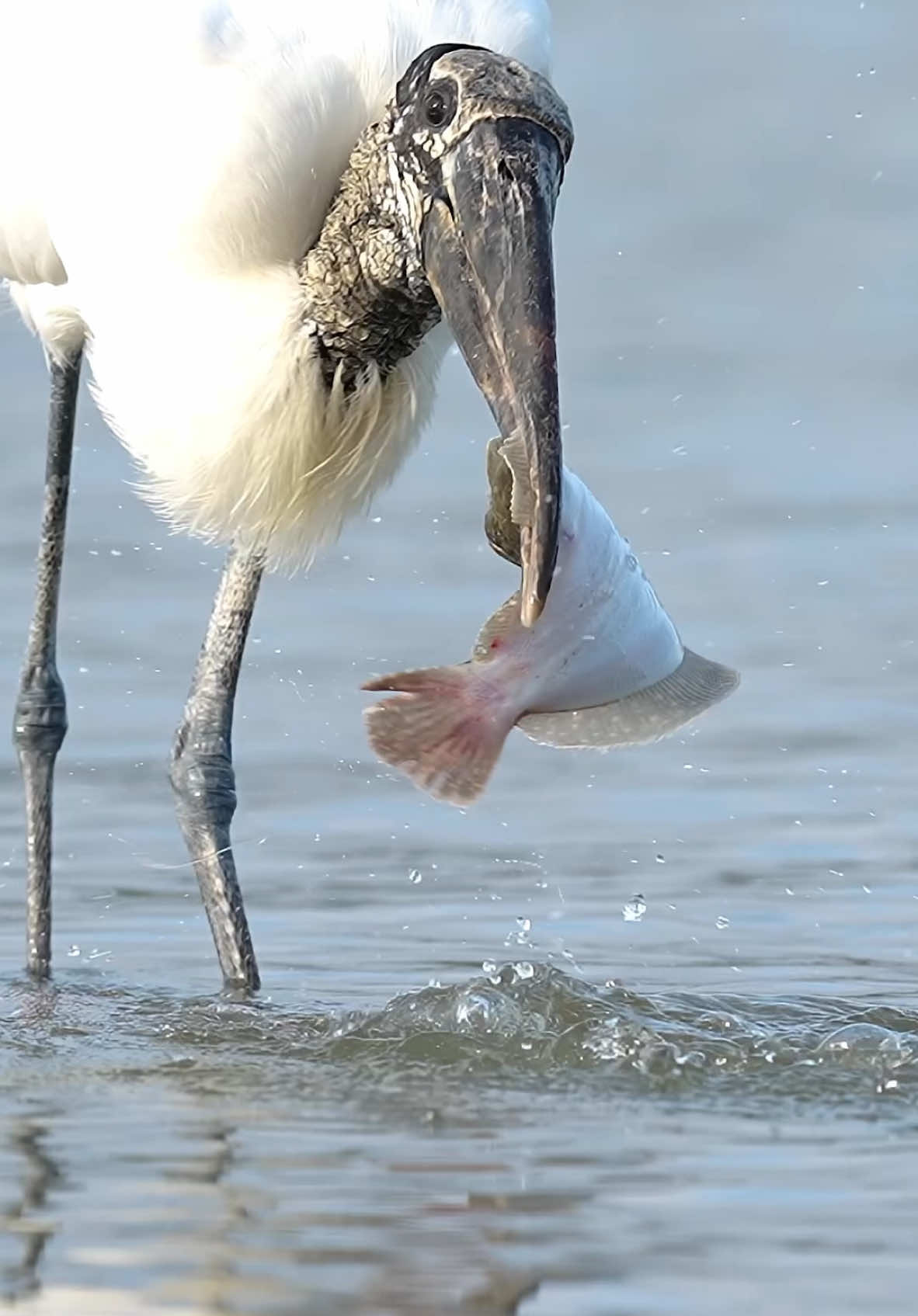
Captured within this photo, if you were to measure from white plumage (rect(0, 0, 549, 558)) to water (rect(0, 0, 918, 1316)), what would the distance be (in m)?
1.05

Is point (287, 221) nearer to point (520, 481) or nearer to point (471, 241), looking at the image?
point (471, 241)

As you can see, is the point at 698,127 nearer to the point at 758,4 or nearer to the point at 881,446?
the point at 758,4

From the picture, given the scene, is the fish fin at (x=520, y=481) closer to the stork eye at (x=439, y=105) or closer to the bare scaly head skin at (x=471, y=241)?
the bare scaly head skin at (x=471, y=241)

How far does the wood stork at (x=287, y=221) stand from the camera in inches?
238

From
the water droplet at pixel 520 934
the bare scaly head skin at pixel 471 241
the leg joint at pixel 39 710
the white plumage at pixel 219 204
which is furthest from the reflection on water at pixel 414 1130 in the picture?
the leg joint at pixel 39 710

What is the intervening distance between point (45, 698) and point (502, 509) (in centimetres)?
230

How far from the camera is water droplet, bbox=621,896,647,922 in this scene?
7.44 metres

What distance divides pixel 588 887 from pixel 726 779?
0.88 metres

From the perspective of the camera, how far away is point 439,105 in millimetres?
6156

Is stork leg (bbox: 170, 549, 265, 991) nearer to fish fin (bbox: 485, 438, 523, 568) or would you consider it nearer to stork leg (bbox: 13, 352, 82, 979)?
stork leg (bbox: 13, 352, 82, 979)

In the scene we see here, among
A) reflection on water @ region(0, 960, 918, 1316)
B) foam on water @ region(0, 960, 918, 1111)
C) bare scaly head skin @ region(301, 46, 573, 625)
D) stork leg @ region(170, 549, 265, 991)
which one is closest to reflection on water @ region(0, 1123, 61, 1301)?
reflection on water @ region(0, 960, 918, 1316)

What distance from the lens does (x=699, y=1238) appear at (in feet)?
15.8

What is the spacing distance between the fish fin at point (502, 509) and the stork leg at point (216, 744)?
4.54 ft

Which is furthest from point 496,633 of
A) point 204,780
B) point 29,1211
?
point 204,780
